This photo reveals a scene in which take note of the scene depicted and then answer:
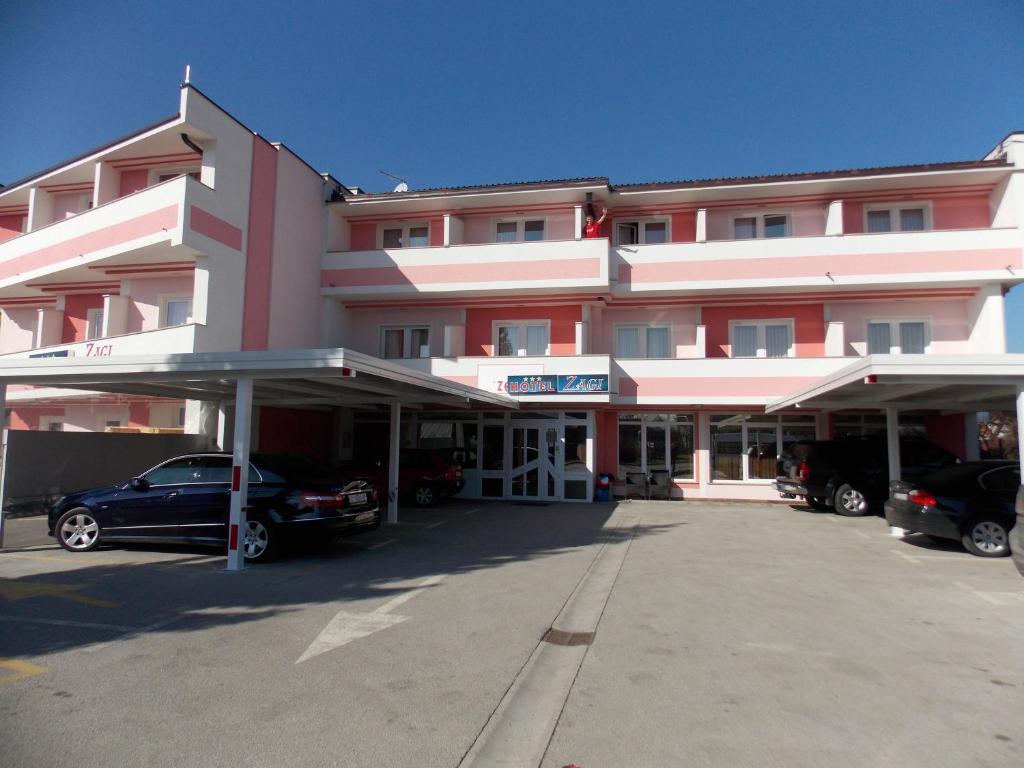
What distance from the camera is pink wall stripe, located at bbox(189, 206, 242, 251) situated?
15375mm

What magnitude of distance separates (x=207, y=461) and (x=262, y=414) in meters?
7.74

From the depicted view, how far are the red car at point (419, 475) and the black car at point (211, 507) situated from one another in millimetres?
6902

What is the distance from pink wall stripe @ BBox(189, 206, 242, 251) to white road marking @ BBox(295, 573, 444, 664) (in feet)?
38.3

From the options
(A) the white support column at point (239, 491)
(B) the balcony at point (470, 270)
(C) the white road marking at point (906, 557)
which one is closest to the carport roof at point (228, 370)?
(A) the white support column at point (239, 491)

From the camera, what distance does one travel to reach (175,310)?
18.1 m

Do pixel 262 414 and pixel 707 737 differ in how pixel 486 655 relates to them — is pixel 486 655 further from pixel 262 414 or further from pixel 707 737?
pixel 262 414

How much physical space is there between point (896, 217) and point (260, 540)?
19.4 m


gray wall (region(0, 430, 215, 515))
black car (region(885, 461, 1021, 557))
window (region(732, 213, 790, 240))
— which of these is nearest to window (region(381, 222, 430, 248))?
gray wall (region(0, 430, 215, 515))

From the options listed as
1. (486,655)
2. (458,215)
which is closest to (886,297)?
(458,215)

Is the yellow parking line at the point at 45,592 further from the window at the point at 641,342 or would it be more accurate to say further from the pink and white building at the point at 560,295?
the window at the point at 641,342

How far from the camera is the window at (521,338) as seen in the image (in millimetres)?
21000

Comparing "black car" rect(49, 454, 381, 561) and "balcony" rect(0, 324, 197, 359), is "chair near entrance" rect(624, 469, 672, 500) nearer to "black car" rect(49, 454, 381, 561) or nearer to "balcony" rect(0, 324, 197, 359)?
"black car" rect(49, 454, 381, 561)

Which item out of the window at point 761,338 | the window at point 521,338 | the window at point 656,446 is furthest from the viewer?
the window at point 521,338

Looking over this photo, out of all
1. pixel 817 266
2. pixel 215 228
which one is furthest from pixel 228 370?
pixel 817 266
